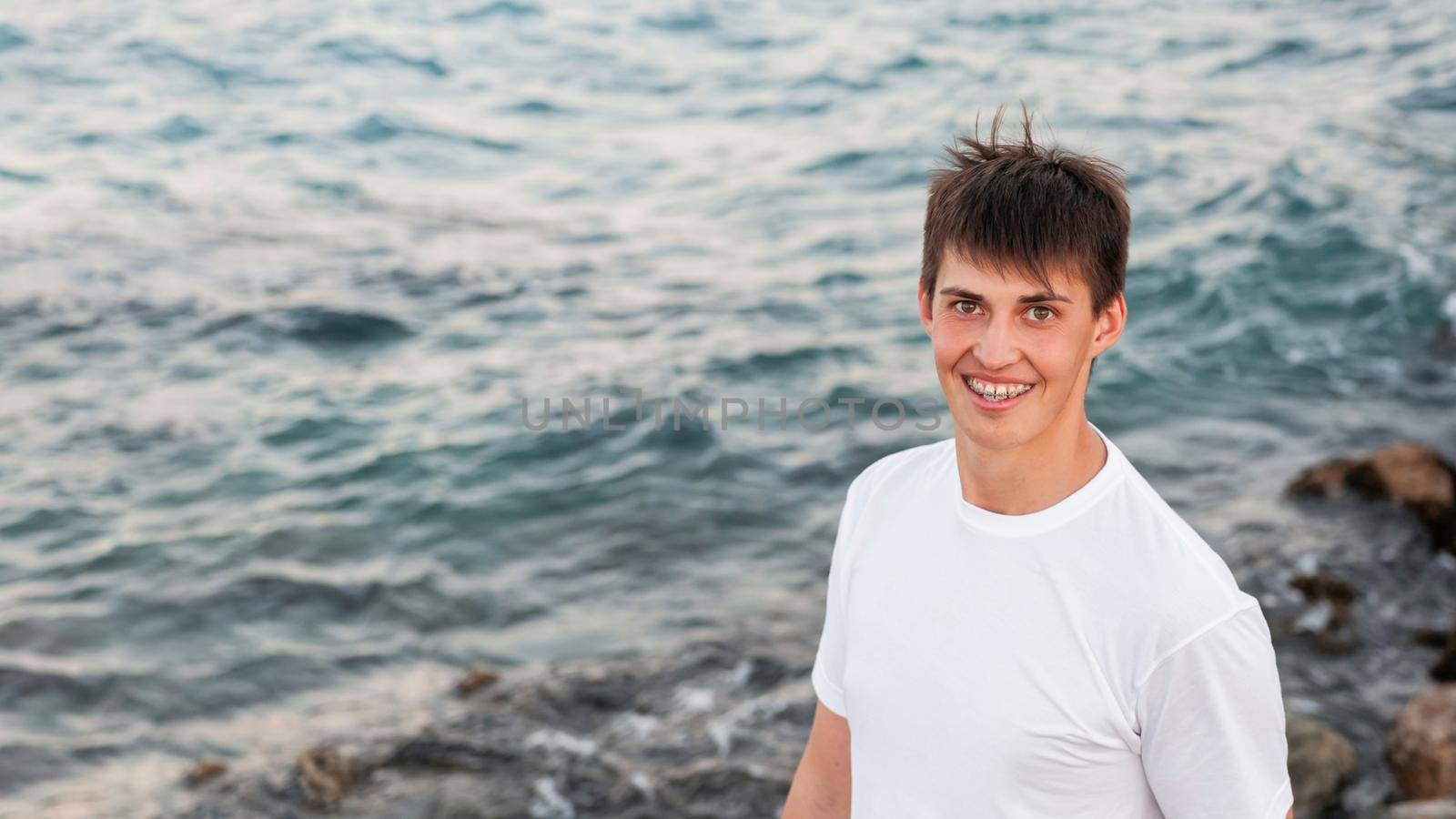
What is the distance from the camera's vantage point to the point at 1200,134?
1457 centimetres

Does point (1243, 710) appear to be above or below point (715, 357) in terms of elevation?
above

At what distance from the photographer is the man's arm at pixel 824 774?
2664 millimetres

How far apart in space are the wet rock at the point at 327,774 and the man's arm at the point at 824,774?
3.67 m

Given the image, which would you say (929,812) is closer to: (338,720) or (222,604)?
(338,720)

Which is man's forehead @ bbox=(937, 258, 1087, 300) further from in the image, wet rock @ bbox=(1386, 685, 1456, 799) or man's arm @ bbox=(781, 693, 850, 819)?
wet rock @ bbox=(1386, 685, 1456, 799)

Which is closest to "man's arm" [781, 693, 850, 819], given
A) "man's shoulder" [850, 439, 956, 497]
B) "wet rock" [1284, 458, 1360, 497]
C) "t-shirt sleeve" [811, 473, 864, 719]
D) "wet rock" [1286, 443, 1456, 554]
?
"t-shirt sleeve" [811, 473, 864, 719]

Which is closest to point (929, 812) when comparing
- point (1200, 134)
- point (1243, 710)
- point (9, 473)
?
point (1243, 710)

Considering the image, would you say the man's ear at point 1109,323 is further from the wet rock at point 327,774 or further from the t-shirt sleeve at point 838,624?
the wet rock at point 327,774

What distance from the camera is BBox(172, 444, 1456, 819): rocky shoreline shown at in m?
5.39

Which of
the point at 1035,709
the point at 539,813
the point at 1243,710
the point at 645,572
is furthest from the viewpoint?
the point at 645,572

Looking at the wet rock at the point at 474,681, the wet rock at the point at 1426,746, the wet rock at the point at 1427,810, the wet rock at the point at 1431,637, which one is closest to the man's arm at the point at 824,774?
the wet rock at the point at 1427,810

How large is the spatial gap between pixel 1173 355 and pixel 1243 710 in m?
8.56

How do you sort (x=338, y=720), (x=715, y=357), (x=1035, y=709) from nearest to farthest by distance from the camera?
1. (x=1035, y=709)
2. (x=338, y=720)
3. (x=715, y=357)

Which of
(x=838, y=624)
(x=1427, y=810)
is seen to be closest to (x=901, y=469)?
(x=838, y=624)
